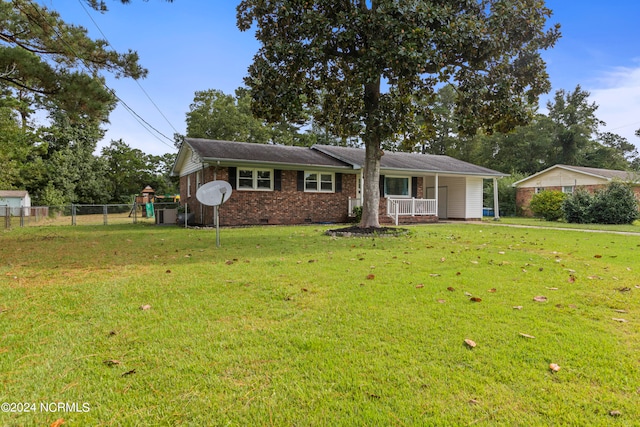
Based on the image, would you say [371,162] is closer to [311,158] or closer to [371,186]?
[371,186]

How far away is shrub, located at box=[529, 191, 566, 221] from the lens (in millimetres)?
19406

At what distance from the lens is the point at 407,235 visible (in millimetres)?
10703

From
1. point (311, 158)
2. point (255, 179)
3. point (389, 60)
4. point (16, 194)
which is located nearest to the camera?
point (389, 60)

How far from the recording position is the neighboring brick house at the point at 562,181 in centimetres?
2436

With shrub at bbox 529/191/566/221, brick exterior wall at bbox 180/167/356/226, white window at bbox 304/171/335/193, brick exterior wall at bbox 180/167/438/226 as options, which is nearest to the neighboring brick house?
shrub at bbox 529/191/566/221

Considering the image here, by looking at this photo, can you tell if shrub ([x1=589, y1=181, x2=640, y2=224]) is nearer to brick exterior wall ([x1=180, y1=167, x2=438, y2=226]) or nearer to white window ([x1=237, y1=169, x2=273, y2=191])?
brick exterior wall ([x1=180, y1=167, x2=438, y2=226])

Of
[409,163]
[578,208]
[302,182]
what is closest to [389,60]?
[302,182]

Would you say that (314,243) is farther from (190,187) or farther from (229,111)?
(229,111)

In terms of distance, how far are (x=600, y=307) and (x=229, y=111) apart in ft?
113

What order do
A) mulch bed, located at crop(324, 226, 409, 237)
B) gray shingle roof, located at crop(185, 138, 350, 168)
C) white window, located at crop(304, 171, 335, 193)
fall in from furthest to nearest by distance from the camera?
white window, located at crop(304, 171, 335, 193), gray shingle roof, located at crop(185, 138, 350, 168), mulch bed, located at crop(324, 226, 409, 237)

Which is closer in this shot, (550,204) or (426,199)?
(426,199)

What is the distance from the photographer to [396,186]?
61.2 feet

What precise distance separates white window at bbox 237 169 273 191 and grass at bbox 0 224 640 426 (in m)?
10.2

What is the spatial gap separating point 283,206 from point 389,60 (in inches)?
331
